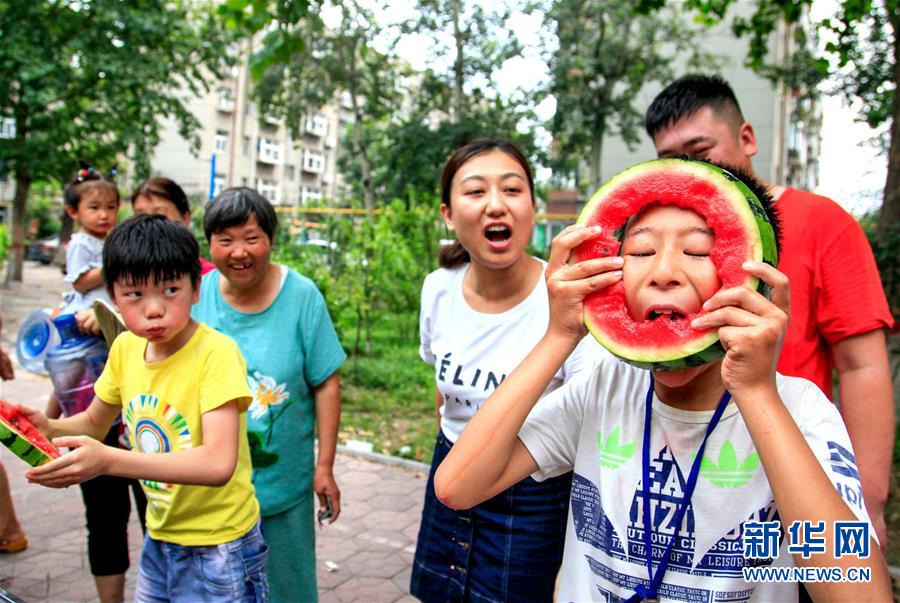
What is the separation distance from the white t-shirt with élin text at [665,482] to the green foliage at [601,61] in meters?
20.7

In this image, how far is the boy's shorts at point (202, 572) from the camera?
2.29 m

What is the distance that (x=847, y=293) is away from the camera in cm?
228

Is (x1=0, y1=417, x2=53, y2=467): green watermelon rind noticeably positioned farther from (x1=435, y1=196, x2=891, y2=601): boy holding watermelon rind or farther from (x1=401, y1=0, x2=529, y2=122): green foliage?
(x1=401, y1=0, x2=529, y2=122): green foliage

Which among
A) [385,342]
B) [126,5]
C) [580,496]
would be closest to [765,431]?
[580,496]

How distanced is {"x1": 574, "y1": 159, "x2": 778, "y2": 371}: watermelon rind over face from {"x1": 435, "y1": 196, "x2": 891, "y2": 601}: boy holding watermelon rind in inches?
1.0

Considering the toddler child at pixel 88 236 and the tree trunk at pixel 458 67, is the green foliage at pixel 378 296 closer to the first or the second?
the toddler child at pixel 88 236

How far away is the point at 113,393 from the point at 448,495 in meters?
1.43

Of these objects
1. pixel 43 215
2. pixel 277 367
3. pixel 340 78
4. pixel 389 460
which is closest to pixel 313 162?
pixel 43 215

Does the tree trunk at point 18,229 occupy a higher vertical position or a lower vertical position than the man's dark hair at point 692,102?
lower

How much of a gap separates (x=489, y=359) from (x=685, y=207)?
1.01m

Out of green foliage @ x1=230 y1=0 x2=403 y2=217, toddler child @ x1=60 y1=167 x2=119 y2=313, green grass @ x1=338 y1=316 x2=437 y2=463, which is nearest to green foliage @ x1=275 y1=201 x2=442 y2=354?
green grass @ x1=338 y1=316 x2=437 y2=463

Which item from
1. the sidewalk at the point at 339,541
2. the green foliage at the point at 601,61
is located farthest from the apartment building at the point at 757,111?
the sidewalk at the point at 339,541

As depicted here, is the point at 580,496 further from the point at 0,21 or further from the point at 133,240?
the point at 0,21

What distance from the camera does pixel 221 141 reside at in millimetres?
42750
